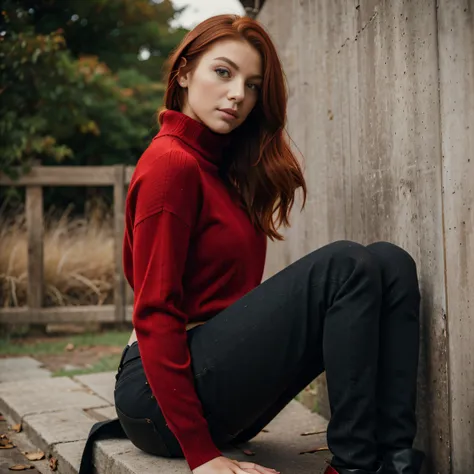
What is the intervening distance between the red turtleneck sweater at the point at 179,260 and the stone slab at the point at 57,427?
110cm

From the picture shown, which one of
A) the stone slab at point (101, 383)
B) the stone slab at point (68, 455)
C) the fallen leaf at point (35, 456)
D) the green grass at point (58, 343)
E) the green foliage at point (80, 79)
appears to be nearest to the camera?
the stone slab at point (68, 455)

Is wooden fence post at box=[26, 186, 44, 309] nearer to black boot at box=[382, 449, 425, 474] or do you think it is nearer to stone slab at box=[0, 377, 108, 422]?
Result: stone slab at box=[0, 377, 108, 422]

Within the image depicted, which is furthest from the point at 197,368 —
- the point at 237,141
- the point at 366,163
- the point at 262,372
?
the point at 366,163

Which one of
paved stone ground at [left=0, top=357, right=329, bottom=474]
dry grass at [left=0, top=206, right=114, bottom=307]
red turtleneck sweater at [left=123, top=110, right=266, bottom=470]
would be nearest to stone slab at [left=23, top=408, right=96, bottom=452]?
paved stone ground at [left=0, top=357, right=329, bottom=474]

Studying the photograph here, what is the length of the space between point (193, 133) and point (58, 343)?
13.5 feet

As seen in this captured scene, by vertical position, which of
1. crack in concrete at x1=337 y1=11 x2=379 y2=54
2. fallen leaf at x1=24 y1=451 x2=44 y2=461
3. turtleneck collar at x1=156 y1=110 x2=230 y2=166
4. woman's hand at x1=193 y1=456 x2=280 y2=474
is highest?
crack in concrete at x1=337 y1=11 x2=379 y2=54

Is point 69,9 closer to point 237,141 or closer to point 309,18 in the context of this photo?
point 309,18

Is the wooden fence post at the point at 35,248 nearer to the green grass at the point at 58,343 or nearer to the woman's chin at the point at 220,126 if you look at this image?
the green grass at the point at 58,343

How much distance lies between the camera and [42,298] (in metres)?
6.43

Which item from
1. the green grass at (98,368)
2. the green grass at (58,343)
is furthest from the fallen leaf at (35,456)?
the green grass at (58,343)

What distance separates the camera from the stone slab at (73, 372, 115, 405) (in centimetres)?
359

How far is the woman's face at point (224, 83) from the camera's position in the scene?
208 cm

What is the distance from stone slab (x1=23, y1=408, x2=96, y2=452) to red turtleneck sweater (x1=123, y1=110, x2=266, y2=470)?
3.62 feet

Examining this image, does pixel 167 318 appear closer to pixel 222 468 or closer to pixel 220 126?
pixel 222 468
